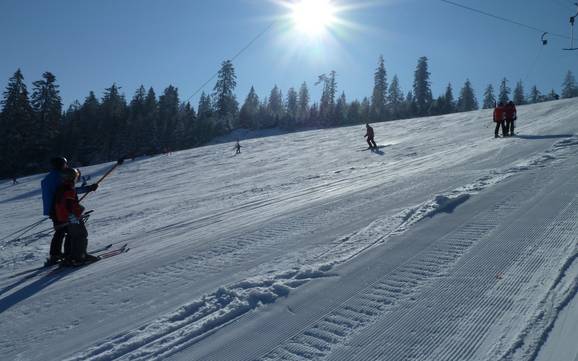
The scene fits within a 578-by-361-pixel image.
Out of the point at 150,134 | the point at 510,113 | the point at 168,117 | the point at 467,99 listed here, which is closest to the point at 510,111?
the point at 510,113

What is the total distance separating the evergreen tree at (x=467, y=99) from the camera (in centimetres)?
8744

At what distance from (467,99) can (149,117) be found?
68.3 m

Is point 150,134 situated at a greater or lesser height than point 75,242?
greater

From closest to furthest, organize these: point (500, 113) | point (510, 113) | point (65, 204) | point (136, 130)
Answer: point (65, 204), point (510, 113), point (500, 113), point (136, 130)

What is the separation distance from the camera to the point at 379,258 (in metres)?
4.59

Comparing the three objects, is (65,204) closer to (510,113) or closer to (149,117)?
(510,113)

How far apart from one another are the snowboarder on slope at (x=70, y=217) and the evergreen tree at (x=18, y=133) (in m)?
53.0

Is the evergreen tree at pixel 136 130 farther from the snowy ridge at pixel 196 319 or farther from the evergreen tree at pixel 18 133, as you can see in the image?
the snowy ridge at pixel 196 319

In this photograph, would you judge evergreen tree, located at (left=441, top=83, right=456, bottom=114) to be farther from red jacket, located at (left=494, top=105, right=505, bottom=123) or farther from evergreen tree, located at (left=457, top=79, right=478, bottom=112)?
red jacket, located at (left=494, top=105, right=505, bottom=123)

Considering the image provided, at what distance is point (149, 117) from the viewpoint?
212 ft

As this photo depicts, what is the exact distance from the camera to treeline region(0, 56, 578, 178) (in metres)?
51.7

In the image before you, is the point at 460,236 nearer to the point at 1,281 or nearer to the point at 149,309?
the point at 149,309

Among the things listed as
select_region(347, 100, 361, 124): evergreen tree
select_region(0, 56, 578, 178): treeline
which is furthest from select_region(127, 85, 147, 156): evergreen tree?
select_region(347, 100, 361, 124): evergreen tree

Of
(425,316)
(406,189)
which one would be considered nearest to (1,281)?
(425,316)
